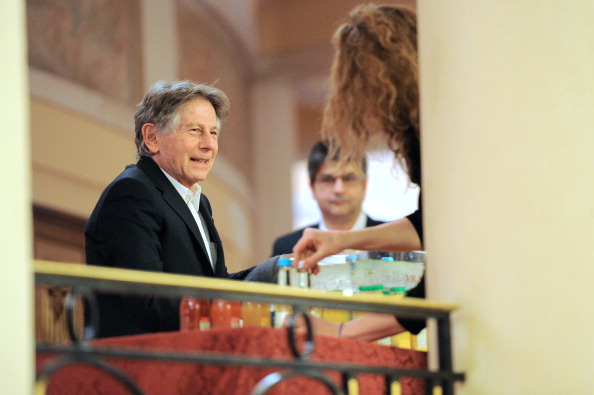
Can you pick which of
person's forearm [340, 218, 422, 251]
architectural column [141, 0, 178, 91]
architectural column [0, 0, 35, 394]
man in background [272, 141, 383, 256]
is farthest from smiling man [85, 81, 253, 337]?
architectural column [141, 0, 178, 91]

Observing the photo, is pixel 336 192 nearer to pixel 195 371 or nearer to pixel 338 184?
pixel 338 184

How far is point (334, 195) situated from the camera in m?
6.77

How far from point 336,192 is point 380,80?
Answer: 2613 millimetres

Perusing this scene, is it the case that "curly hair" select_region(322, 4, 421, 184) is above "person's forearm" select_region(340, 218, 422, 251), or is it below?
above

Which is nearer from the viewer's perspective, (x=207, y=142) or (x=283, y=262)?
(x=283, y=262)

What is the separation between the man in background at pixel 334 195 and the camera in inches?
266

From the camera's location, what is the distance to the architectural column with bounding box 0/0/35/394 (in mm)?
2137

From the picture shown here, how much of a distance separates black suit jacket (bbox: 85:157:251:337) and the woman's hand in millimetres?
369

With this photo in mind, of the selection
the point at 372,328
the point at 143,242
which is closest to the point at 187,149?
the point at 143,242

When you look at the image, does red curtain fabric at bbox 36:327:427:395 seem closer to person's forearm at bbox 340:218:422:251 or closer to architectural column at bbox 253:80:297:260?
person's forearm at bbox 340:218:422:251

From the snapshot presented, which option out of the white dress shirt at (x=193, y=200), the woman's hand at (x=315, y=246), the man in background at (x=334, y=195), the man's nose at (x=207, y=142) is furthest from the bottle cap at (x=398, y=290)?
the man in background at (x=334, y=195)

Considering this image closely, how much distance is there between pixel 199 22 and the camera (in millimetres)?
12930

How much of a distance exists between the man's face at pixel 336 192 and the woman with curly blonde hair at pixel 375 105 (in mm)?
2045

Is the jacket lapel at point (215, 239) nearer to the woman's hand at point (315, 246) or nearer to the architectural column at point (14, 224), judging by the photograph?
the woman's hand at point (315, 246)
